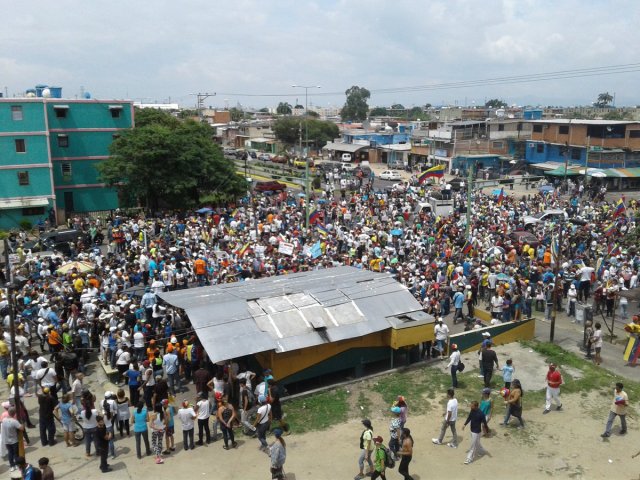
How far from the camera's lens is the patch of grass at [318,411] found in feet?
46.2

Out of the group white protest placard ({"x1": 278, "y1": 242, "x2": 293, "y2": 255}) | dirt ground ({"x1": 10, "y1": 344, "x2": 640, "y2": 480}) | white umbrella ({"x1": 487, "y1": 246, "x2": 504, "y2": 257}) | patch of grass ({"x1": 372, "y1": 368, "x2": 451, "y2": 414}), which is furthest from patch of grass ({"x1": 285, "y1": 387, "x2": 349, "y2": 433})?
white umbrella ({"x1": 487, "y1": 246, "x2": 504, "y2": 257})

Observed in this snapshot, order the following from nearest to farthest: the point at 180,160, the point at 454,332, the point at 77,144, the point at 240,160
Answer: the point at 454,332
the point at 180,160
the point at 77,144
the point at 240,160

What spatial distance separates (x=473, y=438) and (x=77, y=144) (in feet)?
128

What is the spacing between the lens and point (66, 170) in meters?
43.3

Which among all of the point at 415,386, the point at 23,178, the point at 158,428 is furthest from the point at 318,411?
the point at 23,178

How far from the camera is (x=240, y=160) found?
81188 mm

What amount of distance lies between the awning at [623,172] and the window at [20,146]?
46727 mm

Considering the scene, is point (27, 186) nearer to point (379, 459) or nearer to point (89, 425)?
point (89, 425)

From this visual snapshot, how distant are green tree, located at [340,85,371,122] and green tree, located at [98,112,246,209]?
105 meters

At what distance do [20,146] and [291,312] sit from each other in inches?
1251

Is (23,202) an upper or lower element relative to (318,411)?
upper

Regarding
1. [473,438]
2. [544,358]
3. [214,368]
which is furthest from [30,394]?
[544,358]

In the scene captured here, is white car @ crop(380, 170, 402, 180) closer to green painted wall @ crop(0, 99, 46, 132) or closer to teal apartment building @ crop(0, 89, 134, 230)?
teal apartment building @ crop(0, 89, 134, 230)

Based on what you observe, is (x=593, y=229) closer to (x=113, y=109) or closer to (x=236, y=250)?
(x=236, y=250)
